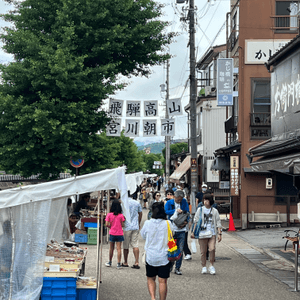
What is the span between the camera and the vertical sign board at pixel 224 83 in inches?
792

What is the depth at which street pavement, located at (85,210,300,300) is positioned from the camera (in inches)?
344

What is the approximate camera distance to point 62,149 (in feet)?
57.2

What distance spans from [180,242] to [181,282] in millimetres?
1120

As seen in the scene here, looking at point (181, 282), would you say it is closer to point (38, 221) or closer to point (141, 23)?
point (38, 221)

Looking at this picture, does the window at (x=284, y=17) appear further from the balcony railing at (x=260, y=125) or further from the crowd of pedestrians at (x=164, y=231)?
the crowd of pedestrians at (x=164, y=231)

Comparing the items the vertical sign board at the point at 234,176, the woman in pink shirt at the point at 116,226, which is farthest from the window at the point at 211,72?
the woman in pink shirt at the point at 116,226

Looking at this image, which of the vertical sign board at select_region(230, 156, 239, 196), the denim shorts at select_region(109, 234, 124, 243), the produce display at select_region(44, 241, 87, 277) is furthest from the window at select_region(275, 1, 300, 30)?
the produce display at select_region(44, 241, 87, 277)

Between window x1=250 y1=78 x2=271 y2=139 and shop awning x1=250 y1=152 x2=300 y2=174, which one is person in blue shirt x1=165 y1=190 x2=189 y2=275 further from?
window x1=250 y1=78 x2=271 y2=139

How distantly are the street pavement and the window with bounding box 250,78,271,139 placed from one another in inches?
274

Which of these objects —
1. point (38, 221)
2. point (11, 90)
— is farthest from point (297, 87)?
point (11, 90)

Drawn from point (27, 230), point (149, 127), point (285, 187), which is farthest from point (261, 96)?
point (27, 230)

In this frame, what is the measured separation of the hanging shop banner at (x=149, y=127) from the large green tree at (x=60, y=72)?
7.54 feet

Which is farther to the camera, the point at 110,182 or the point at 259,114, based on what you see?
the point at 259,114

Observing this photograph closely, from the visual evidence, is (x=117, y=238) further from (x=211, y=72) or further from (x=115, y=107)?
(x=211, y=72)
